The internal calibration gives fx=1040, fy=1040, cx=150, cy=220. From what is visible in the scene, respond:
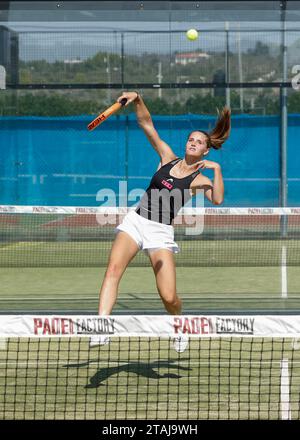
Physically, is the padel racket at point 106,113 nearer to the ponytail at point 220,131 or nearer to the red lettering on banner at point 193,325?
the ponytail at point 220,131

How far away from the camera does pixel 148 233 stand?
788 centimetres

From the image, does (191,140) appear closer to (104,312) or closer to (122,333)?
(104,312)

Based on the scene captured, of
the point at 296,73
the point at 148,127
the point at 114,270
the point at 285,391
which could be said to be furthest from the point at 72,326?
the point at 296,73

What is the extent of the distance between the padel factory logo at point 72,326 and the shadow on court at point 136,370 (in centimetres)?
143

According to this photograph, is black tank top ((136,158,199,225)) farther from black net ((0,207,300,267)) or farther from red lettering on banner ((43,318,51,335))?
black net ((0,207,300,267))

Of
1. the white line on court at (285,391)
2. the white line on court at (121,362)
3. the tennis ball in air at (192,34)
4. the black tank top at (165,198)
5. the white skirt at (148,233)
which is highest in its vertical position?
the tennis ball in air at (192,34)

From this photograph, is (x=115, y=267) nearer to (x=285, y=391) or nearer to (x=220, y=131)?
(x=220, y=131)

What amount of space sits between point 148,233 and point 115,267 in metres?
0.36

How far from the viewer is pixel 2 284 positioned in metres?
14.3

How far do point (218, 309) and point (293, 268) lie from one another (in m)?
4.32

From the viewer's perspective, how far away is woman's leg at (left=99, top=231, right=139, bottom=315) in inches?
304

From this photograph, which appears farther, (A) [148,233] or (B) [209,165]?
(A) [148,233]

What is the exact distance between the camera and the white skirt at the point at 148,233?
310 inches

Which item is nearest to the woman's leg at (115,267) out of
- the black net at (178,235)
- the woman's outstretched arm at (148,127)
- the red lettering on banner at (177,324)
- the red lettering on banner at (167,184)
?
the red lettering on banner at (167,184)
